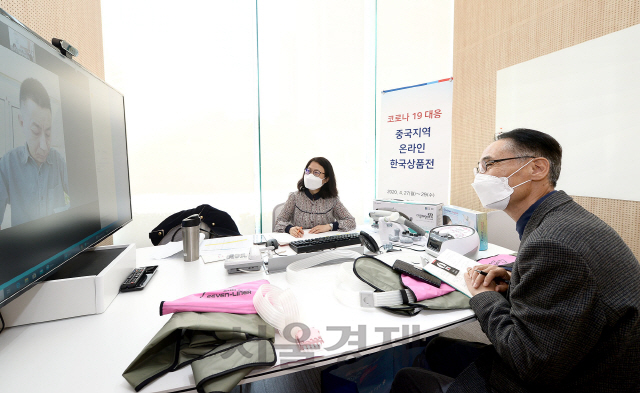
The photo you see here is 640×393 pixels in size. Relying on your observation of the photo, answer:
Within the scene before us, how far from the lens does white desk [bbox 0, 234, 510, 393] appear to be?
0.76m

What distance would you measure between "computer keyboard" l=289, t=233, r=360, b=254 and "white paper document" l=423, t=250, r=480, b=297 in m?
0.45

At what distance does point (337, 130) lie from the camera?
14.1ft

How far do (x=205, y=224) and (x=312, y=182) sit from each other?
3.19ft

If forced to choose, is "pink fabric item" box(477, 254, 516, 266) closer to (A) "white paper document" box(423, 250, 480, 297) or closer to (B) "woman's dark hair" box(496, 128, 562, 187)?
(A) "white paper document" box(423, 250, 480, 297)

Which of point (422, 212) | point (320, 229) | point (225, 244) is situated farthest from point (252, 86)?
point (422, 212)

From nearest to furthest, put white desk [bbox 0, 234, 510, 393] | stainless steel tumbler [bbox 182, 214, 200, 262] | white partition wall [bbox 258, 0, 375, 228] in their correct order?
white desk [bbox 0, 234, 510, 393] → stainless steel tumbler [bbox 182, 214, 200, 262] → white partition wall [bbox 258, 0, 375, 228]

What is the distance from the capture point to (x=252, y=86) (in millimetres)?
3818

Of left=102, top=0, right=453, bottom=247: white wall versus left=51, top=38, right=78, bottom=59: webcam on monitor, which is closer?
left=51, top=38, right=78, bottom=59: webcam on monitor

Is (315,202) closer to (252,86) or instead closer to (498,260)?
(498,260)

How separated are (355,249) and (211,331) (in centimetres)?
96

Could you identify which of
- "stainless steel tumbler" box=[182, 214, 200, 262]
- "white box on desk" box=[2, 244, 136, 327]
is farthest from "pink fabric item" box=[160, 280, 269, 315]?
"stainless steel tumbler" box=[182, 214, 200, 262]

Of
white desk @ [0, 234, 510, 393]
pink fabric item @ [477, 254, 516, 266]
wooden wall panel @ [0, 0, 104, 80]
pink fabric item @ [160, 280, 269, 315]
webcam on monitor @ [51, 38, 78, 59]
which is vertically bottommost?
white desk @ [0, 234, 510, 393]

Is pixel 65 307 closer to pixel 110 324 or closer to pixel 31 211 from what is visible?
pixel 110 324

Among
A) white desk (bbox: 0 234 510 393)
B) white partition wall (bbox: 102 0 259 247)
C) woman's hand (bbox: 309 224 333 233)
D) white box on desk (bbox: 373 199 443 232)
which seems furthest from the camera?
white partition wall (bbox: 102 0 259 247)
